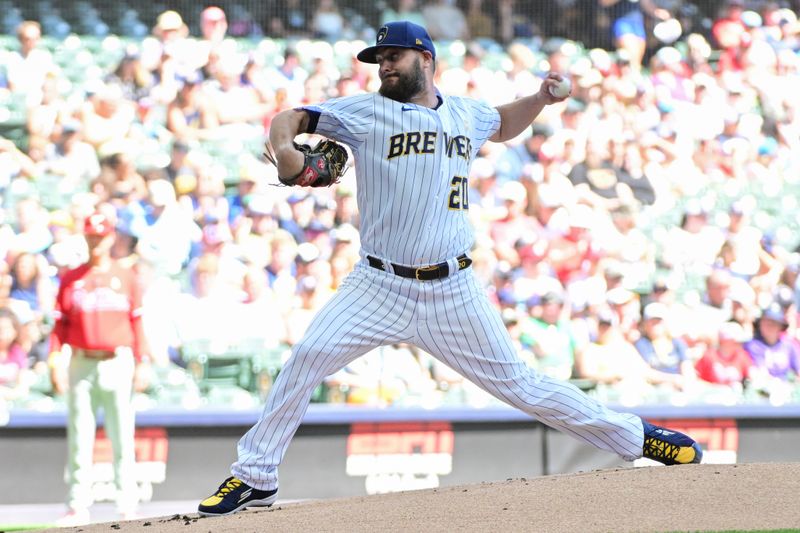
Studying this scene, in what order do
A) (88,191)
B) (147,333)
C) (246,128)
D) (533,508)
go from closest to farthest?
(533,508) → (147,333) → (88,191) → (246,128)

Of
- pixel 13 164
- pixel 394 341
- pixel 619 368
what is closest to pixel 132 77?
pixel 13 164

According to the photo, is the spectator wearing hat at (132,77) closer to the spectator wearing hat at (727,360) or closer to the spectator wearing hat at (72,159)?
the spectator wearing hat at (72,159)

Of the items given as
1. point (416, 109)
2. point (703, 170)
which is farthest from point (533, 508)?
point (703, 170)

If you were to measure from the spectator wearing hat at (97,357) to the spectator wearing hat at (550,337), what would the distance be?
2.82m

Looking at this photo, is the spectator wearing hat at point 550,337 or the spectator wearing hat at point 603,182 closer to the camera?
the spectator wearing hat at point 550,337

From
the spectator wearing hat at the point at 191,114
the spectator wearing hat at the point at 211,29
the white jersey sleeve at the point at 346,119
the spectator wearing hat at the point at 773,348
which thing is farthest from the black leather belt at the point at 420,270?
the spectator wearing hat at the point at 211,29

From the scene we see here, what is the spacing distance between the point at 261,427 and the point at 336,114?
3.95ft

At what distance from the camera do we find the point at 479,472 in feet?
27.0

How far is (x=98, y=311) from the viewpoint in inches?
285

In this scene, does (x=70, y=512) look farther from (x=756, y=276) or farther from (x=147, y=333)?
(x=756, y=276)

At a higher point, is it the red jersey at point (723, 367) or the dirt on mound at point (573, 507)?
the red jersey at point (723, 367)

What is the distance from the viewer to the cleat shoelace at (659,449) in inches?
186

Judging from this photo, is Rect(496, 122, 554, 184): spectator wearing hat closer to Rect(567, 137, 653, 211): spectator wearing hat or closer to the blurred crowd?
the blurred crowd

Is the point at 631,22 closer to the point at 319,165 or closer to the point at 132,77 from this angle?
the point at 132,77
